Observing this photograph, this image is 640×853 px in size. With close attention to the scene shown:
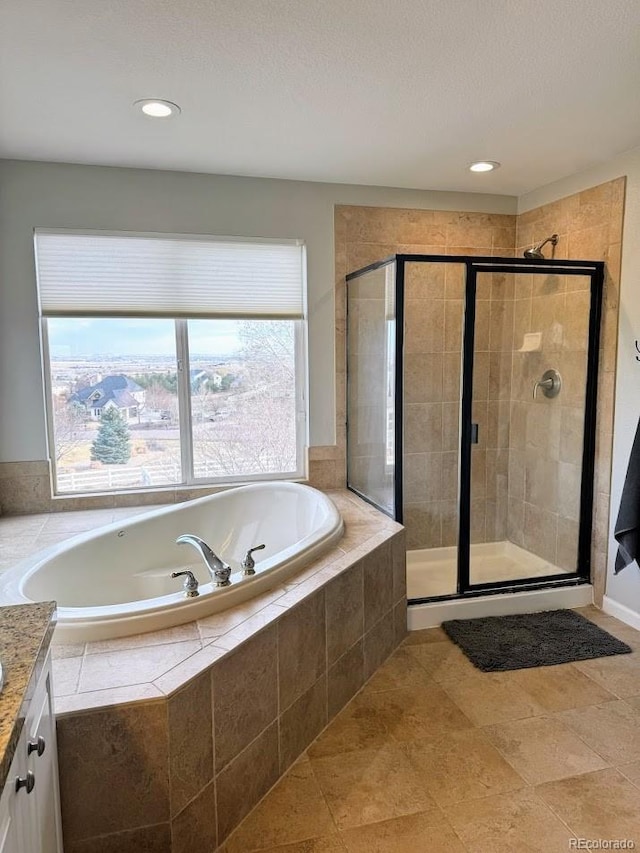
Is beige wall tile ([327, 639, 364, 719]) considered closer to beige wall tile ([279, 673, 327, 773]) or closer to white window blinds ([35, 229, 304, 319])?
beige wall tile ([279, 673, 327, 773])

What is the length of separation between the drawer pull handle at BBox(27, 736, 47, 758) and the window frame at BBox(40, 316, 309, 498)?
7.80 ft

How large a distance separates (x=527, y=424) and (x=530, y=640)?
140 cm

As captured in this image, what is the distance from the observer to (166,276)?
3.39 metres

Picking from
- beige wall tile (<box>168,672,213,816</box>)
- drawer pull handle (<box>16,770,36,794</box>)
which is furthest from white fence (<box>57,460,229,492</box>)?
drawer pull handle (<box>16,770,36,794</box>)

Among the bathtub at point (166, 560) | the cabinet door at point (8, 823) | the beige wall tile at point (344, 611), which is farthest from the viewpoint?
the beige wall tile at point (344, 611)

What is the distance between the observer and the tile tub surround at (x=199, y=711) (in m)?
1.51

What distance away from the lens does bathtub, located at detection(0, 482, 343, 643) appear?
1.93 metres

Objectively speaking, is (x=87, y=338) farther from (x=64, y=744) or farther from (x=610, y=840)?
(x=610, y=840)

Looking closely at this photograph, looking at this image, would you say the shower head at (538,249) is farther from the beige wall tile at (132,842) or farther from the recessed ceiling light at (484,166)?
the beige wall tile at (132,842)

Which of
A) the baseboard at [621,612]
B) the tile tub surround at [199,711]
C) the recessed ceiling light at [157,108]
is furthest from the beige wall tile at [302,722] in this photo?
the recessed ceiling light at [157,108]

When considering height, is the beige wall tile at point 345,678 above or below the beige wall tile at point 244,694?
below

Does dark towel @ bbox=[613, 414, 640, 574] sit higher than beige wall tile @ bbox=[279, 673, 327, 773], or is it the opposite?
dark towel @ bbox=[613, 414, 640, 574]

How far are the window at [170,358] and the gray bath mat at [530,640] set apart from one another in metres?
1.48

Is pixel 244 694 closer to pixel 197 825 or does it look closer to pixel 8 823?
pixel 197 825
